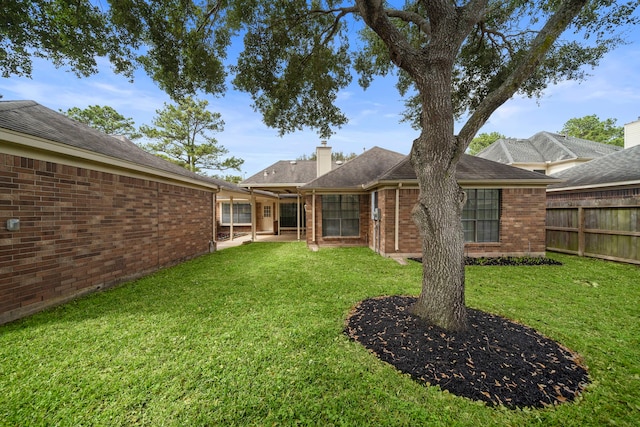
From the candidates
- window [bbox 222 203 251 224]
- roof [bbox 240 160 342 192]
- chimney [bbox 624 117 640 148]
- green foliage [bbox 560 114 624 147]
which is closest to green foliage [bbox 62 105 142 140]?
window [bbox 222 203 251 224]

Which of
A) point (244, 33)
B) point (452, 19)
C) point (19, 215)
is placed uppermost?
point (244, 33)

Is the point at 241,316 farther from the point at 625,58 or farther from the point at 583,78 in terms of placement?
the point at 625,58

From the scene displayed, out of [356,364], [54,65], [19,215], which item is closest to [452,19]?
[356,364]

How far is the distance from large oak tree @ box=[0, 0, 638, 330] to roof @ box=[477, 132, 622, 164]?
14.6m

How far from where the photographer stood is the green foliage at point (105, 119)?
22922 millimetres

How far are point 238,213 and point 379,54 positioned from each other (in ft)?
43.9

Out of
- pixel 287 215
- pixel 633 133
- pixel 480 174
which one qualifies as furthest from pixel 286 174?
pixel 633 133

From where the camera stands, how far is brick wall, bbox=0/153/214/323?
3.72 metres

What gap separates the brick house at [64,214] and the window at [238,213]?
10121mm

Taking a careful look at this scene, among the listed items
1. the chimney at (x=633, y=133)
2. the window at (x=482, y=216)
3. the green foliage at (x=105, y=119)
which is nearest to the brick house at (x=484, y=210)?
the window at (x=482, y=216)

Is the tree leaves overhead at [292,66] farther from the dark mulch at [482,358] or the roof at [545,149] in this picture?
the roof at [545,149]

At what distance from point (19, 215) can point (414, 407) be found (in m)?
5.97

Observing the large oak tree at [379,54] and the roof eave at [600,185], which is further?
the roof eave at [600,185]

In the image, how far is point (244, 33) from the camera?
6.14 m
